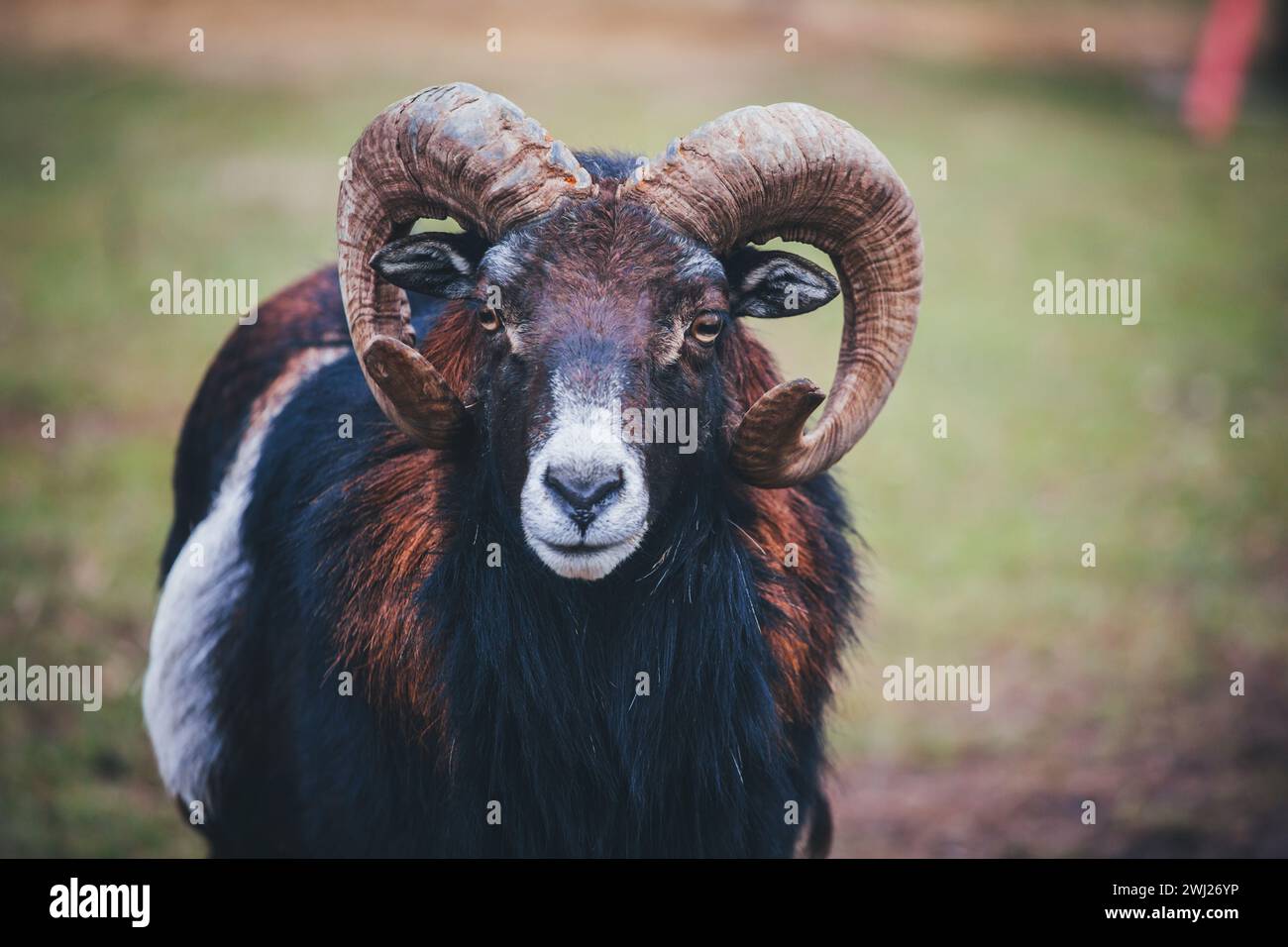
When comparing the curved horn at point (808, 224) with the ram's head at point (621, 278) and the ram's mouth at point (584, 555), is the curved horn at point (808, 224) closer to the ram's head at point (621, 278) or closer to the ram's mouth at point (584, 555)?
the ram's head at point (621, 278)

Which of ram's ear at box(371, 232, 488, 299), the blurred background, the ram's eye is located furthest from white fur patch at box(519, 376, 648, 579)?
the blurred background

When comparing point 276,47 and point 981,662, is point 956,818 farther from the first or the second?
point 276,47

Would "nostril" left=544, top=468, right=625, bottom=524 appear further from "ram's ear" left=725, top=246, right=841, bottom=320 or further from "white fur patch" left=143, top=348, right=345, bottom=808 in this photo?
"white fur patch" left=143, top=348, right=345, bottom=808

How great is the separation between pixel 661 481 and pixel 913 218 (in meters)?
1.53

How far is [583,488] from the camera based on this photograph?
4.33 meters

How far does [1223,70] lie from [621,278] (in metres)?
27.7

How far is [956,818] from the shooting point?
8750 mm

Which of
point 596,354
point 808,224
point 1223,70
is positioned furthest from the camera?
point 1223,70

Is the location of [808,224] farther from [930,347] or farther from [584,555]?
[930,347]

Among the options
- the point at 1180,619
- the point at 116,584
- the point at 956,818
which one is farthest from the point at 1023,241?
the point at 116,584

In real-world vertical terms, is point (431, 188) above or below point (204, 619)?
above

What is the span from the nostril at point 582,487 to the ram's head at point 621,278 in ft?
0.16

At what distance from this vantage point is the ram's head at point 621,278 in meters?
4.61

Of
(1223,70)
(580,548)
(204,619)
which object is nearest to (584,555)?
(580,548)
